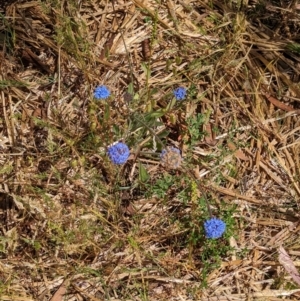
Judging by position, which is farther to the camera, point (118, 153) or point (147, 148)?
point (147, 148)

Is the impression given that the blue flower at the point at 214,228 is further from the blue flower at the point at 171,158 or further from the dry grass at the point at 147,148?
the blue flower at the point at 171,158

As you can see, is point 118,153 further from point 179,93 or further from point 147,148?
point 179,93

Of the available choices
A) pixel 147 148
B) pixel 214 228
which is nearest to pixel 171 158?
pixel 147 148

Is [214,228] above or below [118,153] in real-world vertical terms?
below

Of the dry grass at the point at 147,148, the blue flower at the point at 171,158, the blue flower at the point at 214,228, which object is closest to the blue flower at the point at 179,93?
the dry grass at the point at 147,148

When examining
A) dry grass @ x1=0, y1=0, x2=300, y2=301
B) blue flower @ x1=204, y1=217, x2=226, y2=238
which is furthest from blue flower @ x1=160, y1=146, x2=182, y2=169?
blue flower @ x1=204, y1=217, x2=226, y2=238
